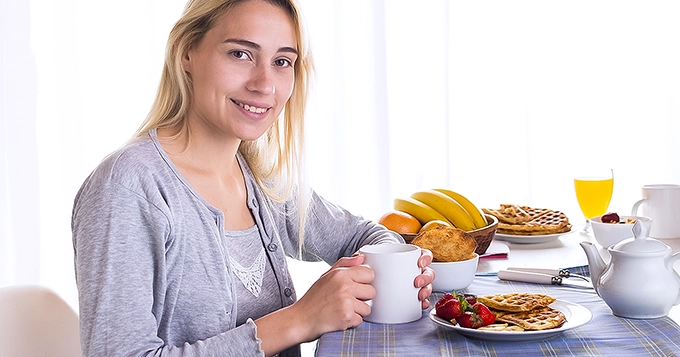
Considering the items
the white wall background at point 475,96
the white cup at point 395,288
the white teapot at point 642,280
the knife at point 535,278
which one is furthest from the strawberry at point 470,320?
the white wall background at point 475,96

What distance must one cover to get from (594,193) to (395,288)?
40.8 inches

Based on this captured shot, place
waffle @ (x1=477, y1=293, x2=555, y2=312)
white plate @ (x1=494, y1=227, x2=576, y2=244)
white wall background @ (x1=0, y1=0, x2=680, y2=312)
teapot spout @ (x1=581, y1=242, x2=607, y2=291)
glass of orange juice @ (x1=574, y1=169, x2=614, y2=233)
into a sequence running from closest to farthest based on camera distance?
waffle @ (x1=477, y1=293, x2=555, y2=312)
teapot spout @ (x1=581, y1=242, x2=607, y2=291)
white plate @ (x1=494, y1=227, x2=576, y2=244)
glass of orange juice @ (x1=574, y1=169, x2=614, y2=233)
white wall background @ (x1=0, y1=0, x2=680, y2=312)

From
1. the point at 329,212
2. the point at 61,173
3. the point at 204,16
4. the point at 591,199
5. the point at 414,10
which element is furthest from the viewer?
the point at 414,10

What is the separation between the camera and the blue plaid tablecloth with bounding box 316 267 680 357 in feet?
3.22

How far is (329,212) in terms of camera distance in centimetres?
160

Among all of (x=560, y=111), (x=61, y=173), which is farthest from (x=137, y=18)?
(x=560, y=111)

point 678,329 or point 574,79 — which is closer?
point 678,329

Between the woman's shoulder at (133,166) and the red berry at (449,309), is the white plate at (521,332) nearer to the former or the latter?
the red berry at (449,309)

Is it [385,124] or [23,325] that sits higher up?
[385,124]

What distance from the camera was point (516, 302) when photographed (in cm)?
111

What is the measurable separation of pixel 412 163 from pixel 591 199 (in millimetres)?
1747

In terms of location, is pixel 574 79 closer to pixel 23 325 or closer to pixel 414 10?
pixel 414 10

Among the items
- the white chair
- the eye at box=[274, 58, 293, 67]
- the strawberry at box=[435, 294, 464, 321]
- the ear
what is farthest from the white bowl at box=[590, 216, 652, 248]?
the white chair

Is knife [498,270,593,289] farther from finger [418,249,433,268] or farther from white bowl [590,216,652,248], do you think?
white bowl [590,216,652,248]
